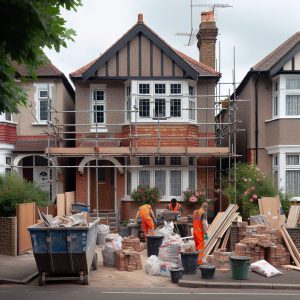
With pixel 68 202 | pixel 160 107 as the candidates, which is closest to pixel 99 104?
pixel 160 107

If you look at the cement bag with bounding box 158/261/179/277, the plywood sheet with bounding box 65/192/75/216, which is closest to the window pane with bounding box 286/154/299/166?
the plywood sheet with bounding box 65/192/75/216

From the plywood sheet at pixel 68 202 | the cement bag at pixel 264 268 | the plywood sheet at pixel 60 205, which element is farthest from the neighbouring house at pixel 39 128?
the cement bag at pixel 264 268

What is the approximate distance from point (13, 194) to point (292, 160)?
36.2 ft

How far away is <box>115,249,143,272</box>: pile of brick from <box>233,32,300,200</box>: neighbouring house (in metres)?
8.55

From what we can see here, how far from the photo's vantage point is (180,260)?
43.2 feet

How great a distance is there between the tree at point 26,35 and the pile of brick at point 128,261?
5.48m

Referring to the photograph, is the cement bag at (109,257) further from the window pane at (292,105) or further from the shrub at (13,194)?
the window pane at (292,105)

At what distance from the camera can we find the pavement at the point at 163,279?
11515 millimetres

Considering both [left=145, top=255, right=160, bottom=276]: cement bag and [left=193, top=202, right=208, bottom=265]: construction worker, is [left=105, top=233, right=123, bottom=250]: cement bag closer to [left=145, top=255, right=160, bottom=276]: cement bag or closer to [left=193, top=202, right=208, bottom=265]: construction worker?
[left=145, top=255, right=160, bottom=276]: cement bag

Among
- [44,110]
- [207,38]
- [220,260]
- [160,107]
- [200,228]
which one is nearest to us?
[220,260]

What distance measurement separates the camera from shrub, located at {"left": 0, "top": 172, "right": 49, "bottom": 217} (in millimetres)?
16156

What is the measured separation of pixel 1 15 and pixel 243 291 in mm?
7381

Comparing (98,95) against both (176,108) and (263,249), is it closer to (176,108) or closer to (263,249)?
(176,108)

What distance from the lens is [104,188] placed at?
23.0 meters
